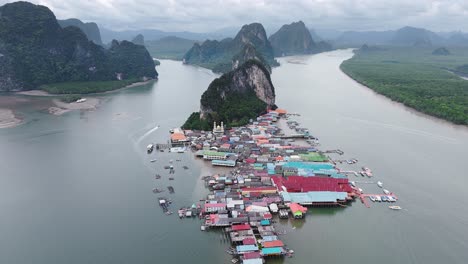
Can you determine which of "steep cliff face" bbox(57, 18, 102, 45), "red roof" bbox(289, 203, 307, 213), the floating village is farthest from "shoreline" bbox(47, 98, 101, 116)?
"steep cliff face" bbox(57, 18, 102, 45)

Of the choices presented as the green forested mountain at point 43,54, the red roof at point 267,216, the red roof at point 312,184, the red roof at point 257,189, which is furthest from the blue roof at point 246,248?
the green forested mountain at point 43,54

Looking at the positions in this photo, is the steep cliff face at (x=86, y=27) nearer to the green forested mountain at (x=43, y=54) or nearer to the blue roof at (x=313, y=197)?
the green forested mountain at (x=43, y=54)

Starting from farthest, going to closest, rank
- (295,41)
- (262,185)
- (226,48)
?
(295,41), (226,48), (262,185)

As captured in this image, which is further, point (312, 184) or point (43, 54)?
point (43, 54)

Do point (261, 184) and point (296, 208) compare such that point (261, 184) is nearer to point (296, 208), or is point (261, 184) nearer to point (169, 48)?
point (296, 208)

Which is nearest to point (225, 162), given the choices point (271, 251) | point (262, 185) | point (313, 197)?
point (262, 185)

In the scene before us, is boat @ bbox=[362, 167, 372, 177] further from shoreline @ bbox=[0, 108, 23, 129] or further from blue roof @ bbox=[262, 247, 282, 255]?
shoreline @ bbox=[0, 108, 23, 129]

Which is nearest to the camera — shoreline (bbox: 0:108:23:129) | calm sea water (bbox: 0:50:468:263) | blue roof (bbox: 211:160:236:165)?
calm sea water (bbox: 0:50:468:263)

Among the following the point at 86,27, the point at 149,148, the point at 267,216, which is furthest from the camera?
the point at 86,27

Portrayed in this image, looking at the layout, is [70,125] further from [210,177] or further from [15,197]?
[210,177]
